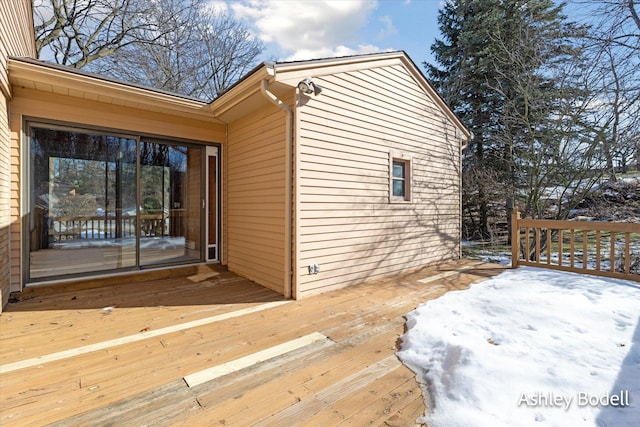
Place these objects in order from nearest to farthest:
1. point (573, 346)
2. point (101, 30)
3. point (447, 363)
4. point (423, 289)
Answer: point (447, 363)
point (573, 346)
point (423, 289)
point (101, 30)

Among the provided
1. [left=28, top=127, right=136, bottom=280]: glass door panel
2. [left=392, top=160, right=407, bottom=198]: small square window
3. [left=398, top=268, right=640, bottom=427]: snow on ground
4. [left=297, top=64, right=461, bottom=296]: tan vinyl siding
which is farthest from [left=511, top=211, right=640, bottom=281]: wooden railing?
[left=28, top=127, right=136, bottom=280]: glass door panel

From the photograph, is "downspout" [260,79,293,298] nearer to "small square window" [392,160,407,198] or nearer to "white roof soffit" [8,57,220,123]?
"white roof soffit" [8,57,220,123]

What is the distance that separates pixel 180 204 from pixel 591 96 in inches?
372

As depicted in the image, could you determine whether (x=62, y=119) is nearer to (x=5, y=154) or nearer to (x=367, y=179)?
(x=5, y=154)

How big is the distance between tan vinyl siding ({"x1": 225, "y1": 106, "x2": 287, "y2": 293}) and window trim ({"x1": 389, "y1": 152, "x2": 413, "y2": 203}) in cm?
214

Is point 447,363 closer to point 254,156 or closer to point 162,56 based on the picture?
point 254,156

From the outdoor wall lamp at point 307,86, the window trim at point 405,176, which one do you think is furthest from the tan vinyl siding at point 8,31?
the window trim at point 405,176

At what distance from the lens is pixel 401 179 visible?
564 centimetres

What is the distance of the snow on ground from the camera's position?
1728mm

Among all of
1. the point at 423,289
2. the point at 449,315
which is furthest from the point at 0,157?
the point at 423,289

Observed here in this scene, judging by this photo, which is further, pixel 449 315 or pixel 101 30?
pixel 101 30

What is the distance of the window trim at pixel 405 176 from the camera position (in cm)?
525

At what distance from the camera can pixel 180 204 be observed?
17.7ft

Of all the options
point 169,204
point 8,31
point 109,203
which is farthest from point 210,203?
point 8,31
